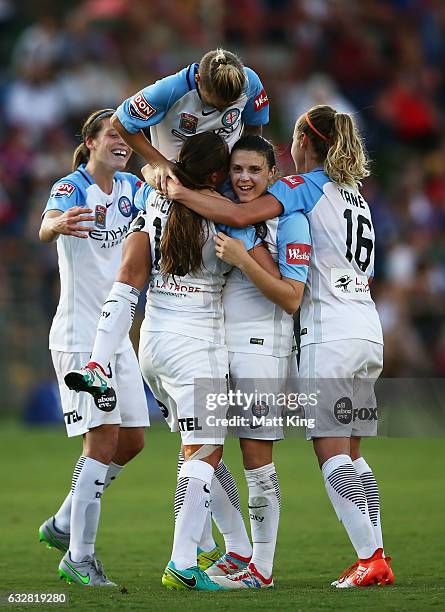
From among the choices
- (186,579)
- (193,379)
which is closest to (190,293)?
(193,379)

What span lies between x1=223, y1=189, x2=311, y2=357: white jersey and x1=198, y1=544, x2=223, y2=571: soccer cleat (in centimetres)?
124

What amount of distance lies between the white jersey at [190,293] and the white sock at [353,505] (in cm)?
89

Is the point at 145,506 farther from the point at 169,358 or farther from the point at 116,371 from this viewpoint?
the point at 169,358

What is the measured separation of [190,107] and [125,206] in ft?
3.26

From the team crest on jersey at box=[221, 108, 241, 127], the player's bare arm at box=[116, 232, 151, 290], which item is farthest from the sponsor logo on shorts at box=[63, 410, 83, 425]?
the team crest on jersey at box=[221, 108, 241, 127]

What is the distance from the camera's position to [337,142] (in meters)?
5.96

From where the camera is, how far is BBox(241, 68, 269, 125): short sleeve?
6.30m

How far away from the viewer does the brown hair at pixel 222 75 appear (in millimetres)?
5898

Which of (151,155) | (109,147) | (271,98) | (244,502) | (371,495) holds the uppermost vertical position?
(271,98)

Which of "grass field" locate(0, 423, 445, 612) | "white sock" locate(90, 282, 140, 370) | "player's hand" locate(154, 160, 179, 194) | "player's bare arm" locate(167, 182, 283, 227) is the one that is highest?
"player's hand" locate(154, 160, 179, 194)

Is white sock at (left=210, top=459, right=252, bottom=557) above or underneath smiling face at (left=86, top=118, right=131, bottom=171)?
underneath

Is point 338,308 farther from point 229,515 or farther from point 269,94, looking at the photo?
point 269,94

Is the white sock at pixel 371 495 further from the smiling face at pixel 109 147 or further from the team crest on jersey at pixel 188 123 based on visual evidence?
the smiling face at pixel 109 147

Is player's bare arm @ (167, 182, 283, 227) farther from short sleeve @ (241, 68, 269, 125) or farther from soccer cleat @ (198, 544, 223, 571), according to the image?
soccer cleat @ (198, 544, 223, 571)
